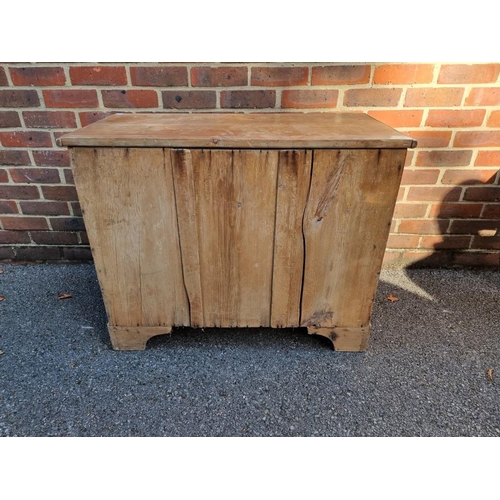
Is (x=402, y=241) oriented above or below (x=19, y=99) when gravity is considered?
below

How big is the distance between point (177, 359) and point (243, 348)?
286 millimetres

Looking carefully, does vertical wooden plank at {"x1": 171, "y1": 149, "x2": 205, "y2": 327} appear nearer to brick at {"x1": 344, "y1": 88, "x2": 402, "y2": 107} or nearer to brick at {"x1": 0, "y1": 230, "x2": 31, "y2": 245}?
brick at {"x1": 344, "y1": 88, "x2": 402, "y2": 107}

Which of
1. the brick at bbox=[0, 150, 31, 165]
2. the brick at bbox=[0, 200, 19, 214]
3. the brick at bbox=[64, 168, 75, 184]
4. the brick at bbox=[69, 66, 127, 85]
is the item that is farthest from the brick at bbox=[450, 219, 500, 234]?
the brick at bbox=[0, 200, 19, 214]

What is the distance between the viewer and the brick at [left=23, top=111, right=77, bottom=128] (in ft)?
5.97

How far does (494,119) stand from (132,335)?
1994 millimetres

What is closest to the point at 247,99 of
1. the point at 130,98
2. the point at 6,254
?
the point at 130,98

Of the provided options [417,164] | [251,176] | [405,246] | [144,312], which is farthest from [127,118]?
[405,246]

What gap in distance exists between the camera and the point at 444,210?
2.00 meters

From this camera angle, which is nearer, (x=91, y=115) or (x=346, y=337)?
(x=346, y=337)

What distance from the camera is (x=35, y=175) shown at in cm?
196

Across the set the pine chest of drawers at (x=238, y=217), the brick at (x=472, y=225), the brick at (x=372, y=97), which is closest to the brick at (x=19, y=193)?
the pine chest of drawers at (x=238, y=217)

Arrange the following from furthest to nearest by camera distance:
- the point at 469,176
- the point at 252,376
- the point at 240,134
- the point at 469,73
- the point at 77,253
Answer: the point at 77,253, the point at 469,176, the point at 469,73, the point at 252,376, the point at 240,134

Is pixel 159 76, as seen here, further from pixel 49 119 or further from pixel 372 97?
pixel 372 97

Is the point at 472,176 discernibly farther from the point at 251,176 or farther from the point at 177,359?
the point at 177,359
